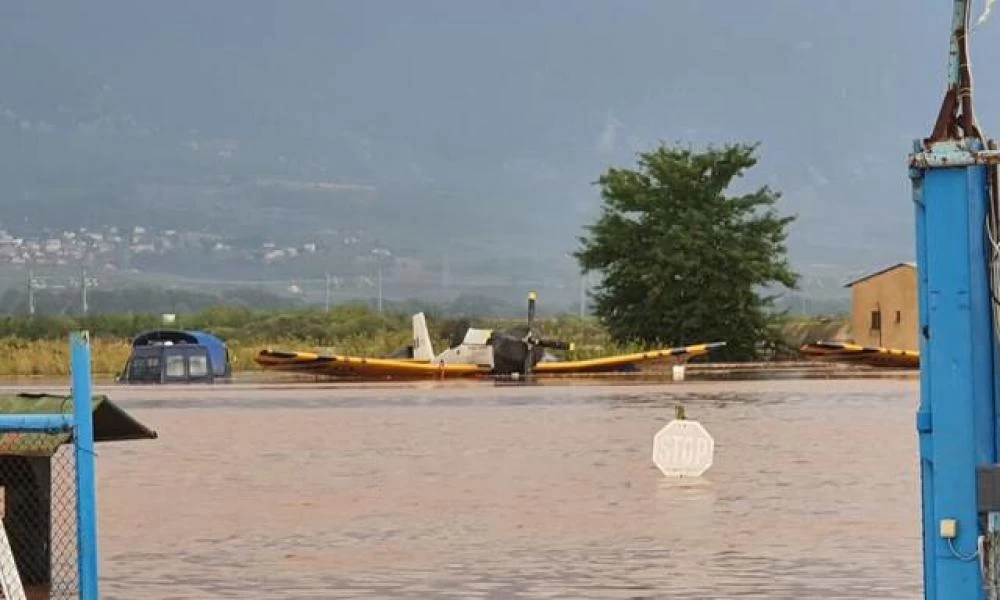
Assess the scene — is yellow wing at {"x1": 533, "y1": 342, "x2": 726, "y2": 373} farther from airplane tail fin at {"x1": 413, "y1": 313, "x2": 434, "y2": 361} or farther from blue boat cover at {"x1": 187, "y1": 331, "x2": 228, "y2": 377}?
blue boat cover at {"x1": 187, "y1": 331, "x2": 228, "y2": 377}

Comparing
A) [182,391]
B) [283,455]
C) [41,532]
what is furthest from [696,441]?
[182,391]

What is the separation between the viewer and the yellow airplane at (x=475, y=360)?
57688mm

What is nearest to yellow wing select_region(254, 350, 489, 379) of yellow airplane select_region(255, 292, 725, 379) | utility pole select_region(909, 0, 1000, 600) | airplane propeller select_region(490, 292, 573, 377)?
yellow airplane select_region(255, 292, 725, 379)

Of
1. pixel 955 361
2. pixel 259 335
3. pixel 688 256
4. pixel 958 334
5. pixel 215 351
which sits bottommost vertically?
pixel 955 361

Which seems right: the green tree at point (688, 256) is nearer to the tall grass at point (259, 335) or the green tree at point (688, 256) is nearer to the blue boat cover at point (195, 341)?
the tall grass at point (259, 335)

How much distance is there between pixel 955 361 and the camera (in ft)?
29.6

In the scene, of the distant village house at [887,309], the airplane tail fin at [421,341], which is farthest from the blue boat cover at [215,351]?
the distant village house at [887,309]

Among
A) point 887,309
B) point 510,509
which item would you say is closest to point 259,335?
point 887,309

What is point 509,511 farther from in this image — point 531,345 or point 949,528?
point 531,345

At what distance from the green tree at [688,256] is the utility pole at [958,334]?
55884 mm

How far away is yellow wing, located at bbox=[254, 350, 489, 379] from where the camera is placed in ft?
186

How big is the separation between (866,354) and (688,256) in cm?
792

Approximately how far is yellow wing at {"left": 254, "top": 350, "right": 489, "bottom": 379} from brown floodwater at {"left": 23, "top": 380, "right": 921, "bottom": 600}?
Answer: 19.9 metres

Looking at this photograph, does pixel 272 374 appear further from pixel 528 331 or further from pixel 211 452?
pixel 211 452
